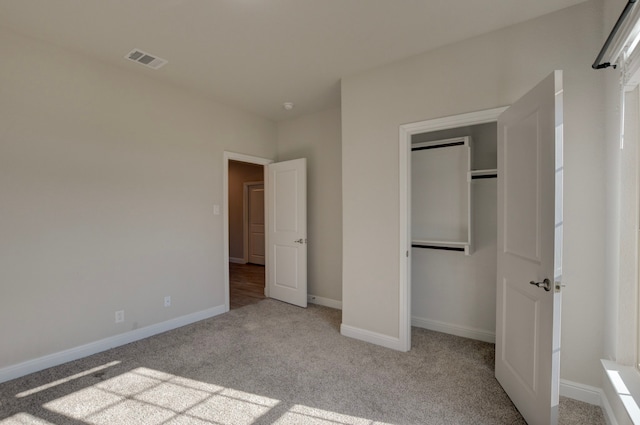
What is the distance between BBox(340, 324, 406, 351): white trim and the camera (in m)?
2.82

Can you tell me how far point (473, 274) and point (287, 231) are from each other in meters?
2.45

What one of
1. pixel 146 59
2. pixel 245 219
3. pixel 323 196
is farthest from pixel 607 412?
pixel 245 219

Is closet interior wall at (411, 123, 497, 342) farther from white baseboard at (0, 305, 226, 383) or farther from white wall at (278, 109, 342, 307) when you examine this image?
white baseboard at (0, 305, 226, 383)

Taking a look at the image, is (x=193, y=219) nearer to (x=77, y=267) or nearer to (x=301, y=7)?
(x=77, y=267)

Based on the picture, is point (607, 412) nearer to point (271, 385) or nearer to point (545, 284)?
point (545, 284)

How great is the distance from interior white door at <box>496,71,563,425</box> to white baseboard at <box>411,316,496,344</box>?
79 centimetres

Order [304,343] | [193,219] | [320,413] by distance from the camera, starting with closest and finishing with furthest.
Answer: [320,413], [304,343], [193,219]

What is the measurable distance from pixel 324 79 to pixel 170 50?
150cm

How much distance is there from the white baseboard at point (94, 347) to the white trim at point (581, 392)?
11.5 feet

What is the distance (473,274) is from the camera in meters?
3.11

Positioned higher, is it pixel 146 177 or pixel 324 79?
pixel 324 79

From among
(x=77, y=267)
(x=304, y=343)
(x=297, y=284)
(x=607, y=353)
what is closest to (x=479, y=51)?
(x=607, y=353)

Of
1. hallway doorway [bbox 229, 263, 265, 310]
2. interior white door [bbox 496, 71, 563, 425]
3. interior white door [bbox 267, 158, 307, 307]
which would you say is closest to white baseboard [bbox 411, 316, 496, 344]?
interior white door [bbox 496, 71, 563, 425]

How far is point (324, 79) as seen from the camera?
10.5 feet
